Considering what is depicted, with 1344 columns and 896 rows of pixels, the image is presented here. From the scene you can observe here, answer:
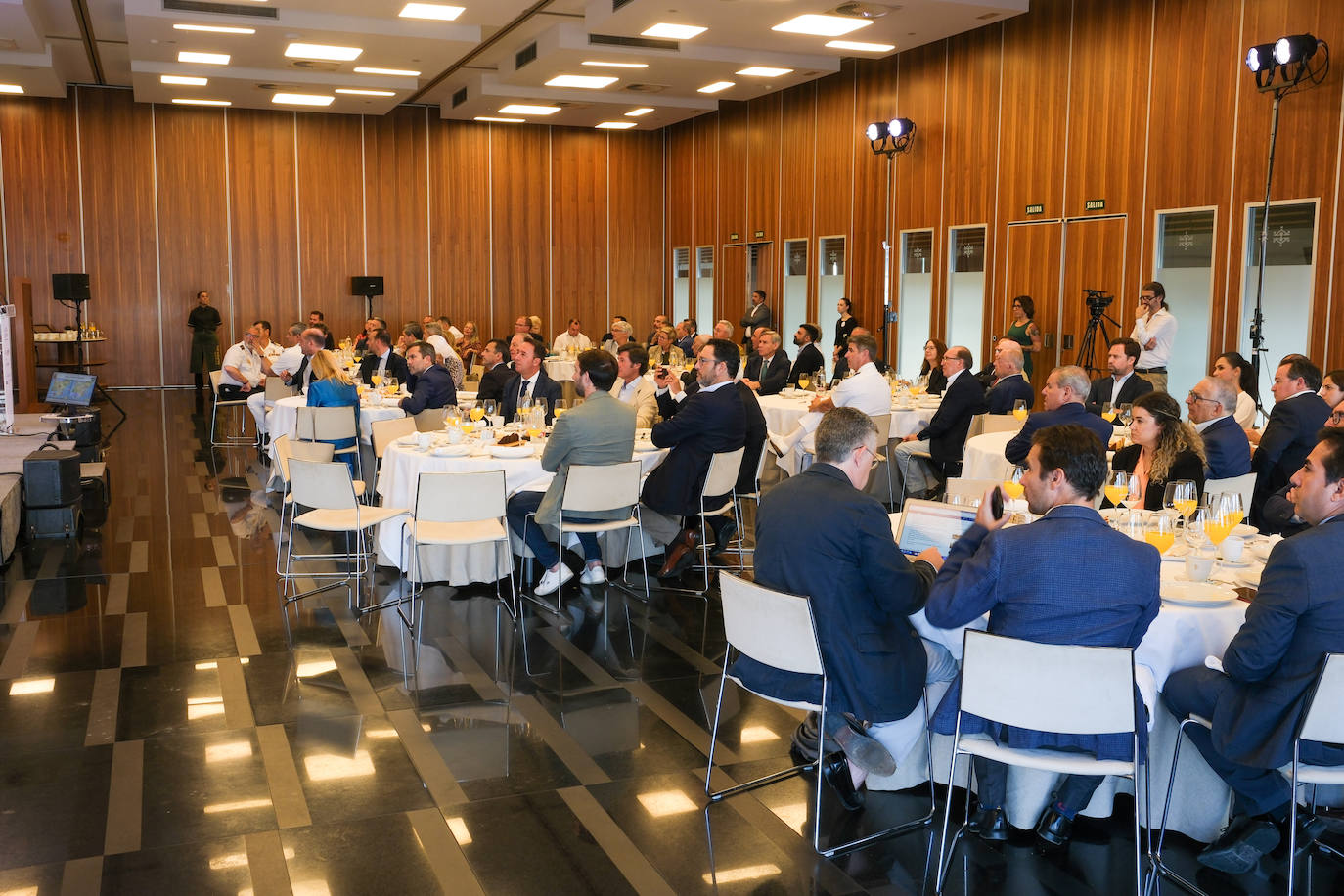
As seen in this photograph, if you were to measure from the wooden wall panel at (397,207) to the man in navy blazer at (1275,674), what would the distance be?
1824cm

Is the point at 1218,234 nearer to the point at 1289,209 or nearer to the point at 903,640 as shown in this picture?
the point at 1289,209

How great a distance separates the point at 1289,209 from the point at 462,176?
14.1 metres

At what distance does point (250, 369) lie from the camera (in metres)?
12.5

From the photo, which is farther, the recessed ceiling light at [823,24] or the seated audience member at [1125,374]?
the recessed ceiling light at [823,24]

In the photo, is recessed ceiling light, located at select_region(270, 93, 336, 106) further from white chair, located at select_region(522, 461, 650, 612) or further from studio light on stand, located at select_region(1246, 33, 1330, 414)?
white chair, located at select_region(522, 461, 650, 612)

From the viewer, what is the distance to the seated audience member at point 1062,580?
312 cm

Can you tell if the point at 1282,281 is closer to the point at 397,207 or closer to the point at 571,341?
the point at 571,341

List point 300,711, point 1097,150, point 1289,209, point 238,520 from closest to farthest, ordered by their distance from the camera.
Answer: point 300,711 → point 238,520 → point 1289,209 → point 1097,150

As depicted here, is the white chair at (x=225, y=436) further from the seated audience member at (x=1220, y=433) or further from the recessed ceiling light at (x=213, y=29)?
the seated audience member at (x=1220, y=433)

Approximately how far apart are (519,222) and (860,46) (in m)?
9.18

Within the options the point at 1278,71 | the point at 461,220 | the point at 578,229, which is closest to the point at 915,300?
the point at 1278,71

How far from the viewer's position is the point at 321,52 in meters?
13.7

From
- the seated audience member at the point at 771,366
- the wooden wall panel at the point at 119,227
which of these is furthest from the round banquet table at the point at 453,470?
the wooden wall panel at the point at 119,227

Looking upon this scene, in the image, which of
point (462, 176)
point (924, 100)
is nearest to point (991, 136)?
point (924, 100)
